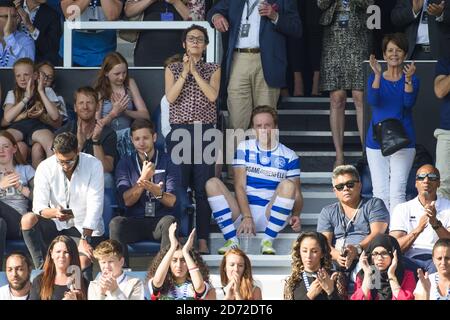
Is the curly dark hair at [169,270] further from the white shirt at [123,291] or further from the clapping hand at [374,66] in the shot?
the clapping hand at [374,66]

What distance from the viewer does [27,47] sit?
14.5m

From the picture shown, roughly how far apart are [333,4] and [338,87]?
744 mm

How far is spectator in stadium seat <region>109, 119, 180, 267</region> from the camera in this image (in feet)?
41.0

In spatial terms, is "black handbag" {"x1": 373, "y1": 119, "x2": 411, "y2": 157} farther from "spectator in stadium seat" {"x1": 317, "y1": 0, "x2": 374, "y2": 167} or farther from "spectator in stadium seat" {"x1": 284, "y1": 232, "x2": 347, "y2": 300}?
"spectator in stadium seat" {"x1": 284, "y1": 232, "x2": 347, "y2": 300}

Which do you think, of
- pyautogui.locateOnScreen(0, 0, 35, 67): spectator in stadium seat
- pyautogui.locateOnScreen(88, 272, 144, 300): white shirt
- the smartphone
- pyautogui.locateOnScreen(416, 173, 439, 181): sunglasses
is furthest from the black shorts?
pyautogui.locateOnScreen(416, 173, 439, 181): sunglasses

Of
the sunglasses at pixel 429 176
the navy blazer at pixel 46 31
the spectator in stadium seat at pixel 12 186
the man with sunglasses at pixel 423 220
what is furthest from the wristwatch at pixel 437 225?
the navy blazer at pixel 46 31

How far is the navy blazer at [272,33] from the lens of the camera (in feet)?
45.8

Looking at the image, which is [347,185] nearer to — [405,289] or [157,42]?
[405,289]

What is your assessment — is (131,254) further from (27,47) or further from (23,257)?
(27,47)

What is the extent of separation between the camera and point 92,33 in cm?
1454

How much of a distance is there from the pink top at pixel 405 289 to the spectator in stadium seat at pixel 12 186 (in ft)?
9.33

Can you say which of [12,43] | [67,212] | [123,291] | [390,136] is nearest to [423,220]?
[390,136]

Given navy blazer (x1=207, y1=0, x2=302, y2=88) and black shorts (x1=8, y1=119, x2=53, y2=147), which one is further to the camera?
navy blazer (x1=207, y1=0, x2=302, y2=88)

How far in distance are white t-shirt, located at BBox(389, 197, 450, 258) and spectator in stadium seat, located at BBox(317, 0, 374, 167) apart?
172cm
